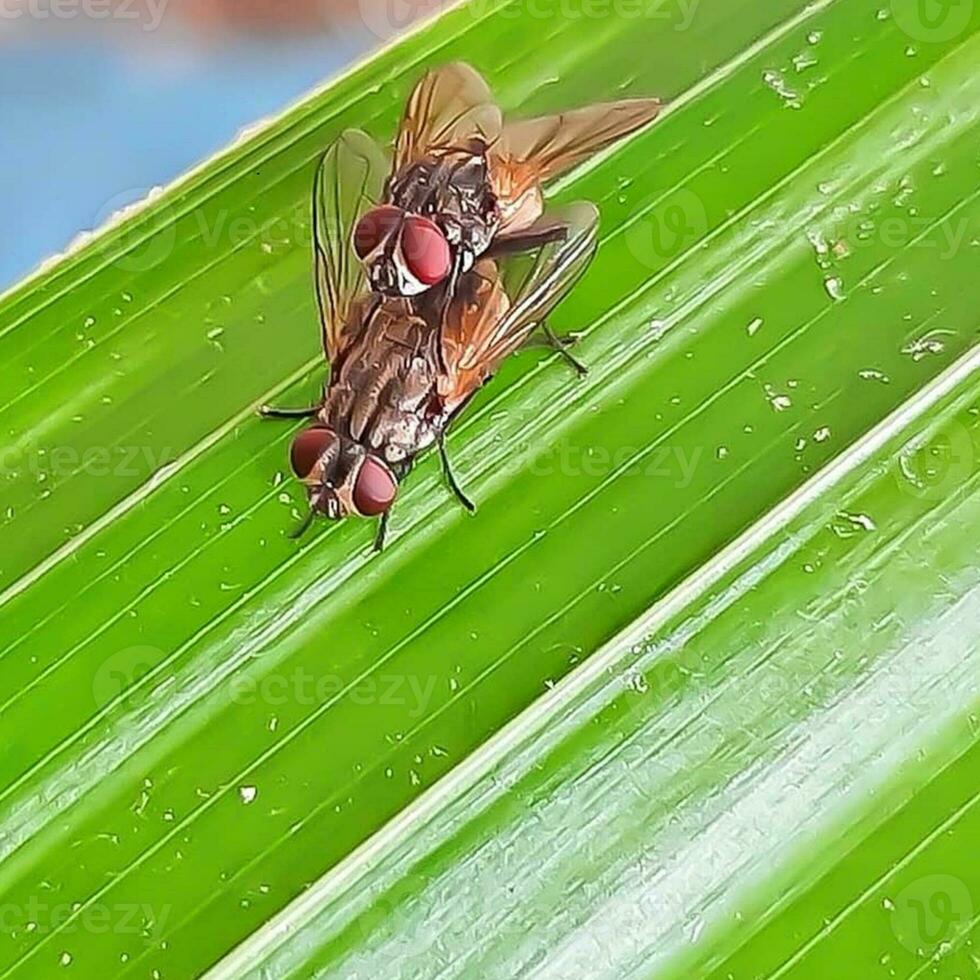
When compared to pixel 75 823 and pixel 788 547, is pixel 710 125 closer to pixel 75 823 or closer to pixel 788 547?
pixel 788 547

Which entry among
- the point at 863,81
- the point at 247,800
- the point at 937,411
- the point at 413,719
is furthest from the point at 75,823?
the point at 863,81
